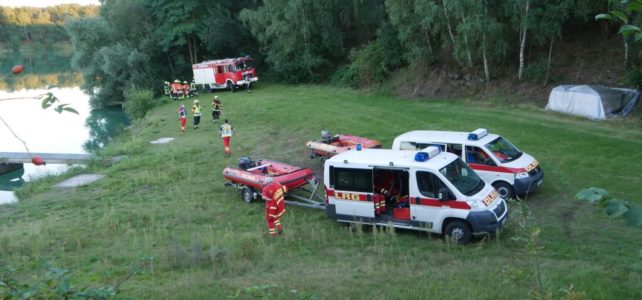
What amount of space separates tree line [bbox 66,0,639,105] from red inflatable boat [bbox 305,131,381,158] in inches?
464

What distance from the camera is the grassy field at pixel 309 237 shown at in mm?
8047

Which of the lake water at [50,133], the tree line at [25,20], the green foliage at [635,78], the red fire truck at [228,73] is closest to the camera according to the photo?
the tree line at [25,20]

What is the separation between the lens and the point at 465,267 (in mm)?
9086

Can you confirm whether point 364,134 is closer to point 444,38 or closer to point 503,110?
point 503,110

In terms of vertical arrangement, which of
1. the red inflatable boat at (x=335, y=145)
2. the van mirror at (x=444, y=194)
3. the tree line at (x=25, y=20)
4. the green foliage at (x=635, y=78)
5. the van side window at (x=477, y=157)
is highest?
the tree line at (x=25, y=20)

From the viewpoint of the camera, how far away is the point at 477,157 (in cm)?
1380

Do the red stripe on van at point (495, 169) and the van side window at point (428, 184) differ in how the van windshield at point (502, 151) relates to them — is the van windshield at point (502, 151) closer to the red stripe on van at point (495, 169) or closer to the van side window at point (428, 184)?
the red stripe on van at point (495, 169)

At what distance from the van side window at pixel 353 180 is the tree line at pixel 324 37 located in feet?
54.1

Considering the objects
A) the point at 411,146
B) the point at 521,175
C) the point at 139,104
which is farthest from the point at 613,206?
the point at 139,104

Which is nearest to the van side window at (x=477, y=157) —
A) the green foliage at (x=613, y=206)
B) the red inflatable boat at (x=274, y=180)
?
the red inflatable boat at (x=274, y=180)

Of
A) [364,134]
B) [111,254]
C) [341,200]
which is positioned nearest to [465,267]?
[341,200]

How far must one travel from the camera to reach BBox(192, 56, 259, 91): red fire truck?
42156mm

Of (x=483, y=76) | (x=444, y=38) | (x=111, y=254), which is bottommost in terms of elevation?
(x=111, y=254)

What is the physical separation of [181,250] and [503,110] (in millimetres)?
20346
